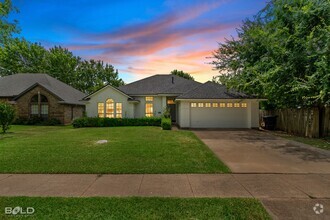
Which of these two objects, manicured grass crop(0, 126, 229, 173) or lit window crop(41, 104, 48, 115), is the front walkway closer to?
manicured grass crop(0, 126, 229, 173)

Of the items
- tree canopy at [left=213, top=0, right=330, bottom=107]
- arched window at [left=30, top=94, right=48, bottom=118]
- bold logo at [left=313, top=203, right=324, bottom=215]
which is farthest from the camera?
arched window at [left=30, top=94, right=48, bottom=118]

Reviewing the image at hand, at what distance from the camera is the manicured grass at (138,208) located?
3600 mm

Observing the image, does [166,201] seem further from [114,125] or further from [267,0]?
[114,125]

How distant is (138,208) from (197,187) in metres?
1.65

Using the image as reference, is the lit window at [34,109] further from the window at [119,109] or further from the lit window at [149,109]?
the lit window at [149,109]

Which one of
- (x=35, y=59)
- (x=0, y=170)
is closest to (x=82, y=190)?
(x=0, y=170)

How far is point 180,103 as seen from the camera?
1922cm

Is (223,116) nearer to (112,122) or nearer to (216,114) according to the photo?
(216,114)

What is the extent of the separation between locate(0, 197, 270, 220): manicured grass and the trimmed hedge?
52.5 ft

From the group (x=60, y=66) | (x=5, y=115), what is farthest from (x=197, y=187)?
(x=60, y=66)

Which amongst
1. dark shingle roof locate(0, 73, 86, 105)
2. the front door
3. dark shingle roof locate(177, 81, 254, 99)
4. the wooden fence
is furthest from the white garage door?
dark shingle roof locate(0, 73, 86, 105)

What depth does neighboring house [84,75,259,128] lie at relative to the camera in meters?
18.9

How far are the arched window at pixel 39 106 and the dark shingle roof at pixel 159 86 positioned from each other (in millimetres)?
8937

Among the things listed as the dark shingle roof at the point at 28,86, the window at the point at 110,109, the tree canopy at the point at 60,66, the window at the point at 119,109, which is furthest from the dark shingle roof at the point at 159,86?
the tree canopy at the point at 60,66
